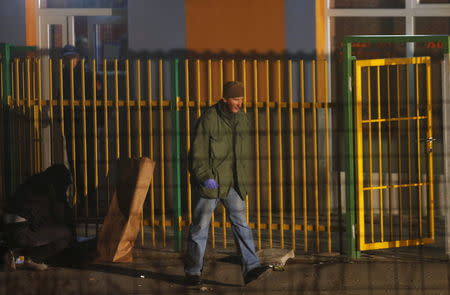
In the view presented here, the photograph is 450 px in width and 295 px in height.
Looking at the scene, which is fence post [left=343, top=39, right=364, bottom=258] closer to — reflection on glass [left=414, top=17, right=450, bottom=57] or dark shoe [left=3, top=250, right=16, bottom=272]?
dark shoe [left=3, top=250, right=16, bottom=272]

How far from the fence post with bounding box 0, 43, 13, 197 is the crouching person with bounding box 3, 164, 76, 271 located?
4.25 feet

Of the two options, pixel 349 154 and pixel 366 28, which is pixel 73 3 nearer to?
pixel 366 28

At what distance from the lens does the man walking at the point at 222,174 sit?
8719 mm

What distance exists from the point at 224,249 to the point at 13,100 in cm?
249

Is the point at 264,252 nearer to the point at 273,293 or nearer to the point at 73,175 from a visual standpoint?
the point at 273,293

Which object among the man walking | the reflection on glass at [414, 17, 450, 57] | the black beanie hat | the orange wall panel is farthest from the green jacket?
the reflection on glass at [414, 17, 450, 57]

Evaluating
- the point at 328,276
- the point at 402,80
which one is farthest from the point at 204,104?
the point at 402,80

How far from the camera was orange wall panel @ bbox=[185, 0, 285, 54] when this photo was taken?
1290cm

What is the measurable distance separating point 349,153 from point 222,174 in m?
1.54

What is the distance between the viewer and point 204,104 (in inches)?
410

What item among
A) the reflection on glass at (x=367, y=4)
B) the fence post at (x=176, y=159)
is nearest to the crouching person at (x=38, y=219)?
the fence post at (x=176, y=159)

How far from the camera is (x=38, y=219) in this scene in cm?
934

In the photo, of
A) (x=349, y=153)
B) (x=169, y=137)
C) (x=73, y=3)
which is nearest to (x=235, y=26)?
(x=169, y=137)

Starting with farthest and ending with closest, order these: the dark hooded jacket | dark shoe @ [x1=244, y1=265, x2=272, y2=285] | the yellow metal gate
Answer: the yellow metal gate
the dark hooded jacket
dark shoe @ [x1=244, y1=265, x2=272, y2=285]
